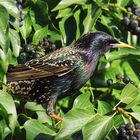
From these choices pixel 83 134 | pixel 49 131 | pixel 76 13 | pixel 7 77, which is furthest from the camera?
pixel 76 13

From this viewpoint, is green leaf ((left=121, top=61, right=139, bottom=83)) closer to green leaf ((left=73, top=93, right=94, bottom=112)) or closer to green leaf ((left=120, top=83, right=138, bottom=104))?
green leaf ((left=73, top=93, right=94, bottom=112))

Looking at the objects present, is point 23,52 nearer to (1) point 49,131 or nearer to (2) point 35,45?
(2) point 35,45

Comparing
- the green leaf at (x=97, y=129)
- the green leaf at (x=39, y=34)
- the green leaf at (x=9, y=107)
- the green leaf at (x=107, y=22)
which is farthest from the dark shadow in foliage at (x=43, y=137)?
the green leaf at (x=107, y=22)

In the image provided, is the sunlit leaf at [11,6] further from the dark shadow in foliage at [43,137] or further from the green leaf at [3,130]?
the dark shadow in foliage at [43,137]

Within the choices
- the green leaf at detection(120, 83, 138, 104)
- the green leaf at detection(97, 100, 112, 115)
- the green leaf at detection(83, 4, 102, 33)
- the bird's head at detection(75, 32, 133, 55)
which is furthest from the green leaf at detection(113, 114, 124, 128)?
the green leaf at detection(83, 4, 102, 33)

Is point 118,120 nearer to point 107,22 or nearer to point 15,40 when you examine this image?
point 15,40

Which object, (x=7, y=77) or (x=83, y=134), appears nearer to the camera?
(x=83, y=134)

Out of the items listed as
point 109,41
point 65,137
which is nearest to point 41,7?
point 109,41
